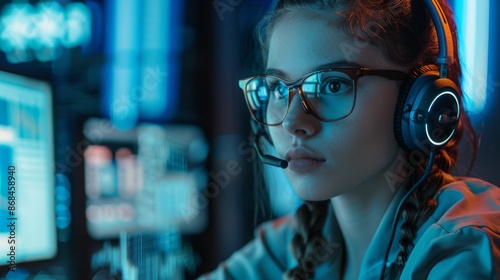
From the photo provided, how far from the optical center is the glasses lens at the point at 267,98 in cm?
78

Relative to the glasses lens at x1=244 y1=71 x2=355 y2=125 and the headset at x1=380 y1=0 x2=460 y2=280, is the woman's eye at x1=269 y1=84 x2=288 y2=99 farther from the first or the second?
the headset at x1=380 y1=0 x2=460 y2=280

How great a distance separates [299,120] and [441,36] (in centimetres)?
20

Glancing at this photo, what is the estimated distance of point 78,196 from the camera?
1.48 metres

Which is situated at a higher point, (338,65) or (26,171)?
(338,65)

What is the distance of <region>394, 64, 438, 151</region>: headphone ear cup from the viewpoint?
2.38 ft

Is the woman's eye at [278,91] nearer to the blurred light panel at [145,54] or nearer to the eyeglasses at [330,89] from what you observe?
the eyeglasses at [330,89]

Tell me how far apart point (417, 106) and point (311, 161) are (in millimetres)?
148

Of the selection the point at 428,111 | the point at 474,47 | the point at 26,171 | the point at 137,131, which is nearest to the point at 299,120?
the point at 428,111

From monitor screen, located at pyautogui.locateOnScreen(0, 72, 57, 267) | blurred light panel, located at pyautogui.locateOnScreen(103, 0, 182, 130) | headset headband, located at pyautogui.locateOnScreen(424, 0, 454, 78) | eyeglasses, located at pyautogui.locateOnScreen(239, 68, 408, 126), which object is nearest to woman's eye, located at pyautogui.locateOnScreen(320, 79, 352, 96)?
eyeglasses, located at pyautogui.locateOnScreen(239, 68, 408, 126)

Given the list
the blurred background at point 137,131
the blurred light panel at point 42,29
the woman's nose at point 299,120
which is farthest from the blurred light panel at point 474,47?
the blurred light panel at point 42,29

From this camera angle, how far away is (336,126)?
2.39 ft

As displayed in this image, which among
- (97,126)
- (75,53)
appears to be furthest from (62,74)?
(97,126)

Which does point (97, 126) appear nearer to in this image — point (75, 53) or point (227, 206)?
point (75, 53)

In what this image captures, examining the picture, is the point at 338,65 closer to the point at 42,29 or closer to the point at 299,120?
the point at 299,120
